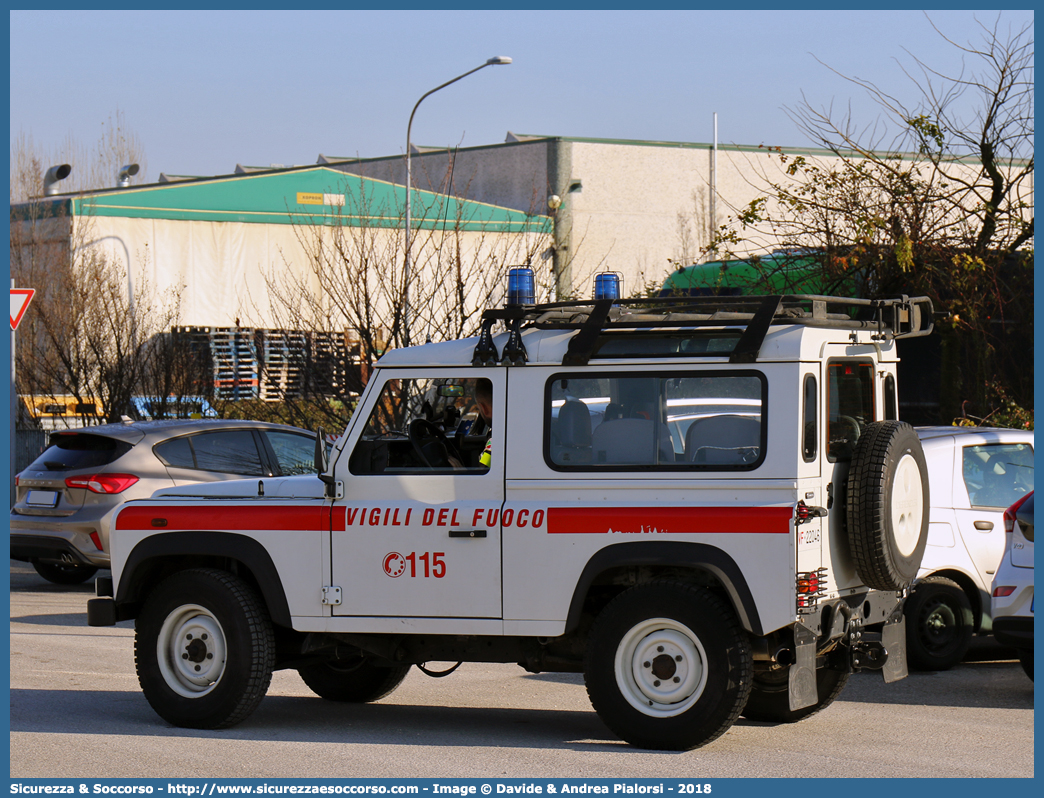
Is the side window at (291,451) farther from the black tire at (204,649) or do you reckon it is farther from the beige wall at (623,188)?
the beige wall at (623,188)

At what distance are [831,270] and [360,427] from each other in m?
10.2

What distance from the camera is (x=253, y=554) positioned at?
7.23 metres

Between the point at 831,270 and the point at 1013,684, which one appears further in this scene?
the point at 831,270

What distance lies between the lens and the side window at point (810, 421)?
6449 mm

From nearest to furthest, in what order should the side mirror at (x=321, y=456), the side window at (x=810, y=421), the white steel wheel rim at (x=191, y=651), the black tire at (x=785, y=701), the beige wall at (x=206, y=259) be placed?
the side window at (x=810, y=421) → the side mirror at (x=321, y=456) → the white steel wheel rim at (x=191, y=651) → the black tire at (x=785, y=701) → the beige wall at (x=206, y=259)

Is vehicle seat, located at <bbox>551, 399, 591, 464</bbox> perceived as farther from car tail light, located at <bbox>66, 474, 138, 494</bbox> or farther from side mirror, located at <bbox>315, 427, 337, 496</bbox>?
car tail light, located at <bbox>66, 474, 138, 494</bbox>

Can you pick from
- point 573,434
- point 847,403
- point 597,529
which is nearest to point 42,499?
point 573,434

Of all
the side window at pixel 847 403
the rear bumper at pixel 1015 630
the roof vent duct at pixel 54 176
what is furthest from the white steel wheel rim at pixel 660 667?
the roof vent duct at pixel 54 176

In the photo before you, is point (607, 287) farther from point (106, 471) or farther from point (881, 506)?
point (106, 471)

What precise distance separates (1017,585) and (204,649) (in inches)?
191

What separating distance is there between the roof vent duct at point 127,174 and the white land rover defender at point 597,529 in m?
36.5

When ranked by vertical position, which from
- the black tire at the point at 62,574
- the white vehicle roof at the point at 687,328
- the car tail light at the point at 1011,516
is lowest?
the black tire at the point at 62,574

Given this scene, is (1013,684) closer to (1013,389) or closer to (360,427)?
(360,427)
